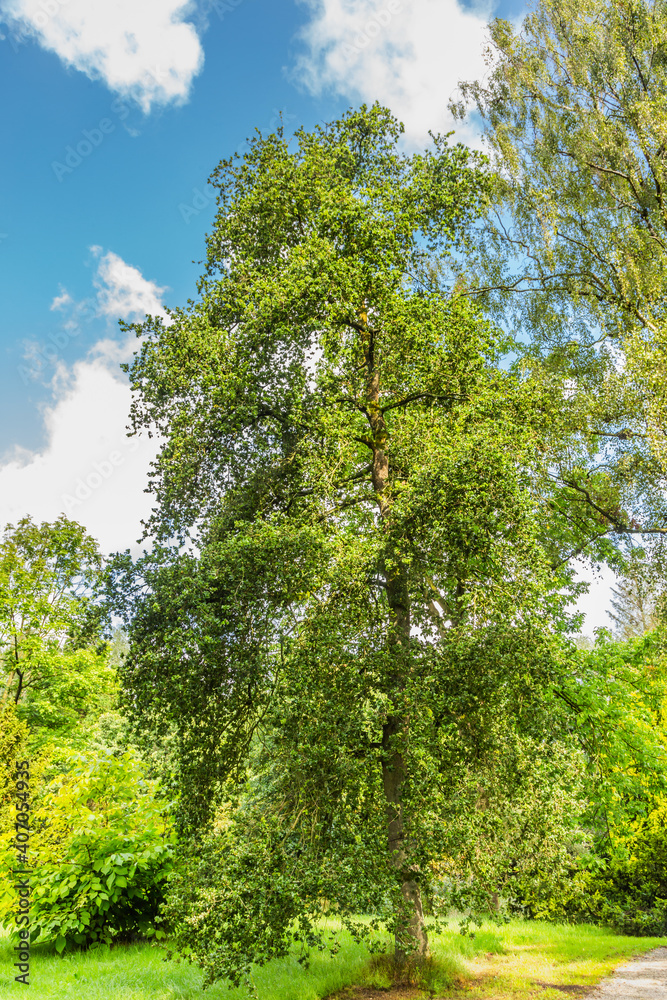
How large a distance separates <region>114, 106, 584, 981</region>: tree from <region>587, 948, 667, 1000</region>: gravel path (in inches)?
91.9

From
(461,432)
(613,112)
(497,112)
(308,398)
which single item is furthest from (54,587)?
(613,112)

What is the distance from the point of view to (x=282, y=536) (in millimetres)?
8000

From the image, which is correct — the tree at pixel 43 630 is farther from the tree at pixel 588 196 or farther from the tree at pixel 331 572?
the tree at pixel 588 196

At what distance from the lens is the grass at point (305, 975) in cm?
701

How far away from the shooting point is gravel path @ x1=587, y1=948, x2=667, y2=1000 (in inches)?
301

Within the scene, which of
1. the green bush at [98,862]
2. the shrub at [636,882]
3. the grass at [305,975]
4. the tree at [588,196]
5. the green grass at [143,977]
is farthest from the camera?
the shrub at [636,882]

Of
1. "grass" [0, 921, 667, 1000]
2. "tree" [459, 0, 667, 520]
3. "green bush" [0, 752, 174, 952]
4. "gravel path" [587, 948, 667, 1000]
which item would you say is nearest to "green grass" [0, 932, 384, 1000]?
"grass" [0, 921, 667, 1000]

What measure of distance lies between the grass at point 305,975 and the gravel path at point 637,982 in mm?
249

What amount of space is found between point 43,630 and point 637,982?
19.0 m

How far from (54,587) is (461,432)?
1777 cm

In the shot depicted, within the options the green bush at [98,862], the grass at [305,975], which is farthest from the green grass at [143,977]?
the green bush at [98,862]

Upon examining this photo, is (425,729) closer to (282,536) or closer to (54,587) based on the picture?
(282,536)

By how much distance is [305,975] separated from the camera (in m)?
8.20

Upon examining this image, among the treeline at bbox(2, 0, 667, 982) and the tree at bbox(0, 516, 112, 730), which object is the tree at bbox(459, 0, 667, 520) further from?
the tree at bbox(0, 516, 112, 730)
